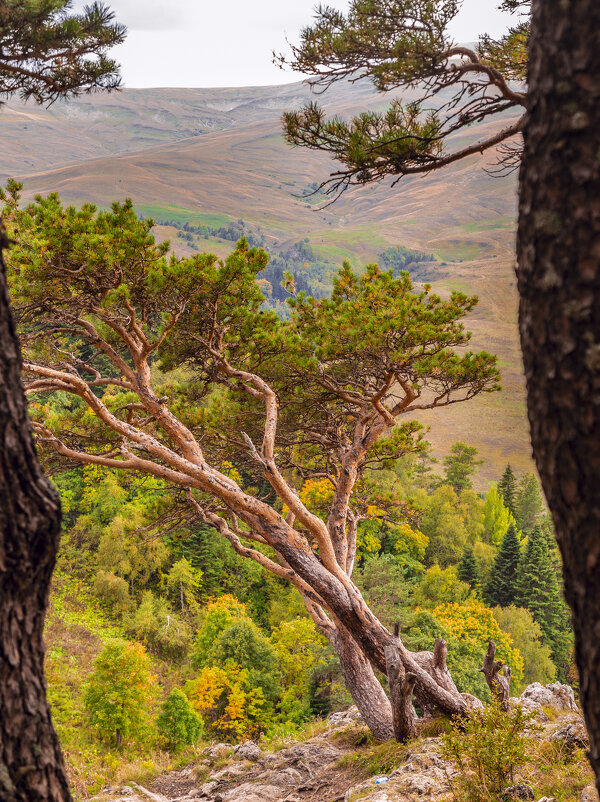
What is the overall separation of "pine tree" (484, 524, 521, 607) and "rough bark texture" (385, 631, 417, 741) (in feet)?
114

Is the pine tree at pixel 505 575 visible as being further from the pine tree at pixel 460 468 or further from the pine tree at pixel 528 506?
the pine tree at pixel 528 506

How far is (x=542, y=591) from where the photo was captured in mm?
37781

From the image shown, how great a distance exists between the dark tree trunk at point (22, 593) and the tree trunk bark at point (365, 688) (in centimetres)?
747

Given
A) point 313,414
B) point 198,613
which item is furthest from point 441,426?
point 313,414

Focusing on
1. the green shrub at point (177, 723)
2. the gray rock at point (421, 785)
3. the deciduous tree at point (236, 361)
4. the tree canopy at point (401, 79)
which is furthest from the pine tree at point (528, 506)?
the tree canopy at point (401, 79)

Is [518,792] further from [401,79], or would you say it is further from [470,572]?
[470,572]

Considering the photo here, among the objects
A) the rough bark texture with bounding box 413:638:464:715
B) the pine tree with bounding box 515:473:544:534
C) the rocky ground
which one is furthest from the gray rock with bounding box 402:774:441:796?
the pine tree with bounding box 515:473:544:534

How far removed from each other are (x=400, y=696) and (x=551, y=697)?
5.22m

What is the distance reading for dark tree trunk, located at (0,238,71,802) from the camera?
153cm

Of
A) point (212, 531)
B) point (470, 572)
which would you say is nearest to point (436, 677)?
point (212, 531)

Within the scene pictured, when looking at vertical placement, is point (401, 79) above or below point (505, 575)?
above

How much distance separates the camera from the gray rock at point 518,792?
177 inches

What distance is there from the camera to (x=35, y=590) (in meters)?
1.67

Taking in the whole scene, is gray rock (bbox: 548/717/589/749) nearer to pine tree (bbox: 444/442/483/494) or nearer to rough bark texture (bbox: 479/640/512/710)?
rough bark texture (bbox: 479/640/512/710)
